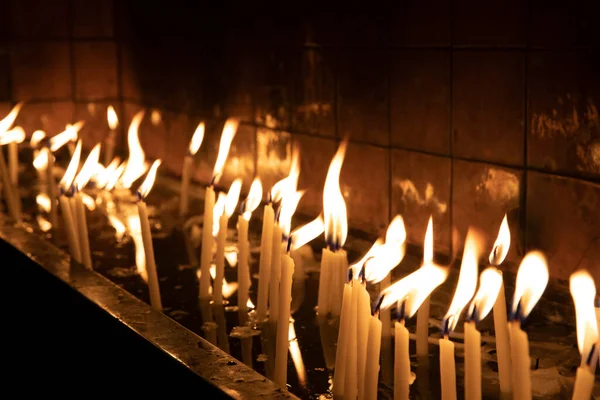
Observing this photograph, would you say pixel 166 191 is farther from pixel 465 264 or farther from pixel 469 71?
pixel 465 264

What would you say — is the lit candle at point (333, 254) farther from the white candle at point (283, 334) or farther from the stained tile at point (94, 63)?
the stained tile at point (94, 63)

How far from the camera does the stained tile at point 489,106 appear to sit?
10.1ft

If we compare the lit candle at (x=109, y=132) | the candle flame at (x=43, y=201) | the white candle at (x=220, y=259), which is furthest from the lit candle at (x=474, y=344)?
the lit candle at (x=109, y=132)

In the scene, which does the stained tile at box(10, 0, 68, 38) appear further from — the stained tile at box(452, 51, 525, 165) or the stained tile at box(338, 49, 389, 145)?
the stained tile at box(452, 51, 525, 165)

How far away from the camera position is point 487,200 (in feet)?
10.7

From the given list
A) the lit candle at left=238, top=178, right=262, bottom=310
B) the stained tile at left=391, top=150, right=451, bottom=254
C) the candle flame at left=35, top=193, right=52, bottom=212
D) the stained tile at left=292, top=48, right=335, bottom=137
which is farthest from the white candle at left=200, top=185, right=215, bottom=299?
the candle flame at left=35, top=193, right=52, bottom=212

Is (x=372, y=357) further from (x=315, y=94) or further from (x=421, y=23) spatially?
(x=315, y=94)

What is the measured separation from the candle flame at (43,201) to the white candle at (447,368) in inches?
119

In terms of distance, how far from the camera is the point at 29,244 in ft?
10.8

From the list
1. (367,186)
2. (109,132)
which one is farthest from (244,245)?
(109,132)

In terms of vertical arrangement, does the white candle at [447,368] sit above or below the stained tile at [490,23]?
below

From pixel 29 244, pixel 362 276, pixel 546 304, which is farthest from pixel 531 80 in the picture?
pixel 29 244

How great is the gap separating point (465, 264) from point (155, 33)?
4.04m

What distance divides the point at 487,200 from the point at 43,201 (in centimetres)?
230
